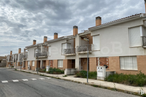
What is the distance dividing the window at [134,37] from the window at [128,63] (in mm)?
1483

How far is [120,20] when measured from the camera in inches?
474

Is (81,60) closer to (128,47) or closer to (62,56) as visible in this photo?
(62,56)

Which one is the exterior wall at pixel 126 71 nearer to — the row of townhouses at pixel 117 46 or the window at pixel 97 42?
the row of townhouses at pixel 117 46

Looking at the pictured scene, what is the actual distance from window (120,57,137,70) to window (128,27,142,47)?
4.87 ft

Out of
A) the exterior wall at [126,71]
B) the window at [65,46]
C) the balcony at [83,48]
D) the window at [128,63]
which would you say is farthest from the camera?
the window at [65,46]

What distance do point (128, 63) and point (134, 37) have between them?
2771 mm

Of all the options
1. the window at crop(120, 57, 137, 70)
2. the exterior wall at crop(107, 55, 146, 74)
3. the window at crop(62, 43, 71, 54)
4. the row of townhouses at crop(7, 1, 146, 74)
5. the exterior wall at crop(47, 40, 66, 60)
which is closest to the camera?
the exterior wall at crop(107, 55, 146, 74)

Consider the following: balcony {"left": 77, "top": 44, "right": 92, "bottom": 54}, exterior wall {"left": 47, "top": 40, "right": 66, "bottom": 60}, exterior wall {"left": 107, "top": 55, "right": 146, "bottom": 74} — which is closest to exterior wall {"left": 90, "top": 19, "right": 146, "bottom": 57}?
exterior wall {"left": 107, "top": 55, "right": 146, "bottom": 74}

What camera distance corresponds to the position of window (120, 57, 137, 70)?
11.3 meters

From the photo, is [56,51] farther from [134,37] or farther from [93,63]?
[134,37]

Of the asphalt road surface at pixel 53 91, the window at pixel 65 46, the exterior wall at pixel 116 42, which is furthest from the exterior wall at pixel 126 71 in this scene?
the window at pixel 65 46

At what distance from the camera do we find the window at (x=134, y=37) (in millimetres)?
11148

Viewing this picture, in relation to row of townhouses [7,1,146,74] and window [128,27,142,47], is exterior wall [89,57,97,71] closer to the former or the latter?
row of townhouses [7,1,146,74]

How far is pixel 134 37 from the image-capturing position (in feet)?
37.8
